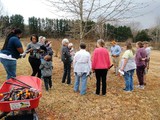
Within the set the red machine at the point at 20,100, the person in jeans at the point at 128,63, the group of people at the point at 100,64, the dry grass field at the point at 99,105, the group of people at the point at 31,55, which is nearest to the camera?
the red machine at the point at 20,100

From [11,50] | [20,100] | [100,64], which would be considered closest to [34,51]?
[11,50]

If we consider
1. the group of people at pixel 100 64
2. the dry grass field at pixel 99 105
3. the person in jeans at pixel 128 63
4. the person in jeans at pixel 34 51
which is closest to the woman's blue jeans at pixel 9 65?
the dry grass field at pixel 99 105

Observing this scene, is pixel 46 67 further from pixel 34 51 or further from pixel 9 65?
pixel 9 65

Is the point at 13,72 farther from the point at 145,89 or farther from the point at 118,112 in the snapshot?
the point at 145,89

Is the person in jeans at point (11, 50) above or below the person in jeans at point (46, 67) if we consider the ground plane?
above

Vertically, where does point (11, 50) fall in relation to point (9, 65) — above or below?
above

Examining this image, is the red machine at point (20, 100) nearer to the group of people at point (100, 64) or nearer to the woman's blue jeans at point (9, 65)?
the woman's blue jeans at point (9, 65)

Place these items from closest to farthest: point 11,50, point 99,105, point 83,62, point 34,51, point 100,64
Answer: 1. point 11,50
2. point 99,105
3. point 100,64
4. point 83,62
5. point 34,51

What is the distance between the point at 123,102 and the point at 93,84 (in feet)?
7.33

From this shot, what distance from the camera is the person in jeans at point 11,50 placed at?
6168 millimetres

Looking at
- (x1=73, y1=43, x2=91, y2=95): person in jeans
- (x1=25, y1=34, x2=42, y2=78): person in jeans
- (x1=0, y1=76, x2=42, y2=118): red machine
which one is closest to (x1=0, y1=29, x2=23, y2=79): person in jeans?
(x1=0, y1=76, x2=42, y2=118): red machine

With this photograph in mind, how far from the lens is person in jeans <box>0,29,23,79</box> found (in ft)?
20.2

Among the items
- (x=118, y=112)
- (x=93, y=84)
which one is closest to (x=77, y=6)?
(x=93, y=84)

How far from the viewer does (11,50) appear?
6.26m
